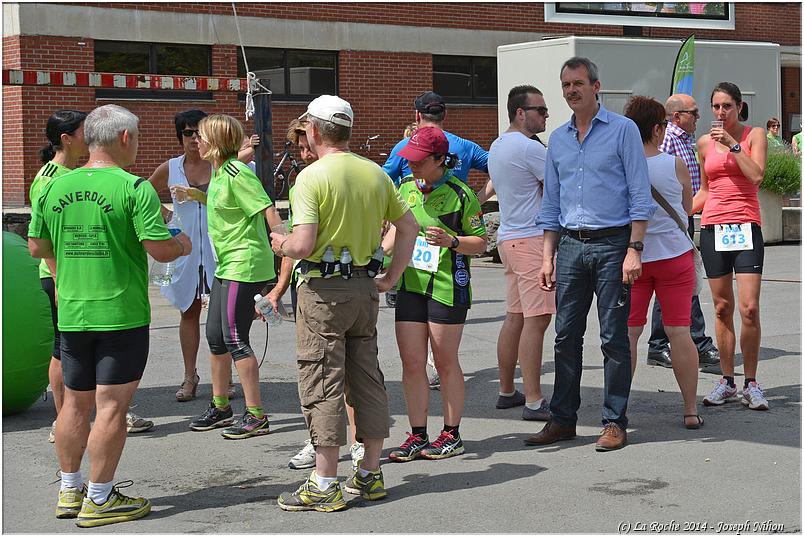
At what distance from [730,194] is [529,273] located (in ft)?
4.75

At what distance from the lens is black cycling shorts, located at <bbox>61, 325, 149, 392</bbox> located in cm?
492

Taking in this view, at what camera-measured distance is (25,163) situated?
2059cm

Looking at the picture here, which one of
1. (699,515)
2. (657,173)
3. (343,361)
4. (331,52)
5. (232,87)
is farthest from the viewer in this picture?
(331,52)

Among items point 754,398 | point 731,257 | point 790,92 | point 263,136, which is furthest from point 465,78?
point 754,398

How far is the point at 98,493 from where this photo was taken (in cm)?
493

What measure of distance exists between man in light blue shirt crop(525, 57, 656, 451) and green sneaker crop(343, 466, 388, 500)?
4.22 feet

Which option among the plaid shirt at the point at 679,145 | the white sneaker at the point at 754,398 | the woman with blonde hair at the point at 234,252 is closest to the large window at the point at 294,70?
the plaid shirt at the point at 679,145

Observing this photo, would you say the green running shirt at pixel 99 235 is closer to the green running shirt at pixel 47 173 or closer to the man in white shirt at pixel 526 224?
the green running shirt at pixel 47 173

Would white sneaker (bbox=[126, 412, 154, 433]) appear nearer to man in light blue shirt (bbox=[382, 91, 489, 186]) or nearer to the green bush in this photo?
man in light blue shirt (bbox=[382, 91, 489, 186])

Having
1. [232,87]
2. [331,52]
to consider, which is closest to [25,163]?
[331,52]

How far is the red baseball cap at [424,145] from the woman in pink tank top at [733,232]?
1985mm

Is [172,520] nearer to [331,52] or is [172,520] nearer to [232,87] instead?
[232,87]

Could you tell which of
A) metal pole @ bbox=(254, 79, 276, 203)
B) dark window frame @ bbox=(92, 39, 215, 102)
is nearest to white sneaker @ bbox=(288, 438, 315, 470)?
metal pole @ bbox=(254, 79, 276, 203)

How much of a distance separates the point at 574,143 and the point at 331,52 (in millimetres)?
18232
